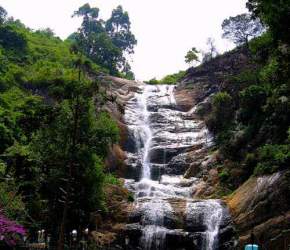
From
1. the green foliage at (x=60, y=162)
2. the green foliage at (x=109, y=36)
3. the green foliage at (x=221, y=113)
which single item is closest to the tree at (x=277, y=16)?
the green foliage at (x=60, y=162)

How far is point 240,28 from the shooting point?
253 ft

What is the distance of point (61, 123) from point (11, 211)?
7400mm

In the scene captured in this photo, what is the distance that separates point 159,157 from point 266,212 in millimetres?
19771

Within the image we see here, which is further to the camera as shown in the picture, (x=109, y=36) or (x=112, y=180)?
(x=109, y=36)

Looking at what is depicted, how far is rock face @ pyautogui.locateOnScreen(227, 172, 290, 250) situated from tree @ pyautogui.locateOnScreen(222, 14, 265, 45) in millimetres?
46687

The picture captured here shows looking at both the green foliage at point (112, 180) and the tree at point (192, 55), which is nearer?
the green foliage at point (112, 180)

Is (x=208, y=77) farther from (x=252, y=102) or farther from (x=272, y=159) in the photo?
(x=272, y=159)

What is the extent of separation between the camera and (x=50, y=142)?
1211 inches

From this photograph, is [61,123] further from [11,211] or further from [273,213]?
[273,213]

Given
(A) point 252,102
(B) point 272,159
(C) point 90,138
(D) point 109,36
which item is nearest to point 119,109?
(A) point 252,102

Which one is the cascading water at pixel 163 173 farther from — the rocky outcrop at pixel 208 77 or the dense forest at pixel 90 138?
the dense forest at pixel 90 138

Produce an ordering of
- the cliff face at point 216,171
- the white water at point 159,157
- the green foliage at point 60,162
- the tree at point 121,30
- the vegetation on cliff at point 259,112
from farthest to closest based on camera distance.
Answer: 1. the tree at point 121,30
2. the white water at point 159,157
3. the green foliage at point 60,162
4. the cliff face at point 216,171
5. the vegetation on cliff at point 259,112

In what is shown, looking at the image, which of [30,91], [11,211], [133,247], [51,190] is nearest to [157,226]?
[133,247]

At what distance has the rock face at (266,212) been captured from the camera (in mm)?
26719
